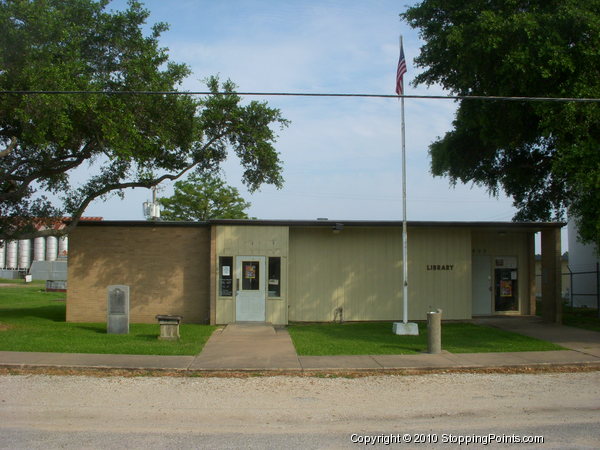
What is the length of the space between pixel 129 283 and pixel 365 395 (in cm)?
1144

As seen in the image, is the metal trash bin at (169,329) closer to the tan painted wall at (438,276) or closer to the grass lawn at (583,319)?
the tan painted wall at (438,276)

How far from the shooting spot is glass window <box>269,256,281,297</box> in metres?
17.8

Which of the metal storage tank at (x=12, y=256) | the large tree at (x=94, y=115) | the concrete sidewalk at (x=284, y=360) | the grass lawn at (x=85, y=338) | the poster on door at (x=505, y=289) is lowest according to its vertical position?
the concrete sidewalk at (x=284, y=360)

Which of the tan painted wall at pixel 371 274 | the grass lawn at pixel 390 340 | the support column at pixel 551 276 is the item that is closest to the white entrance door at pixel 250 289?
the tan painted wall at pixel 371 274

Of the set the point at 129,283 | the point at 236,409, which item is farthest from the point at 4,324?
the point at 236,409

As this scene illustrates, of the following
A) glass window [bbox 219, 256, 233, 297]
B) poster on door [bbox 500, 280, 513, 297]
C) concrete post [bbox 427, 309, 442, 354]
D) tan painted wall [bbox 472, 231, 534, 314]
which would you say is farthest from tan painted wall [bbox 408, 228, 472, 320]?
concrete post [bbox 427, 309, 442, 354]

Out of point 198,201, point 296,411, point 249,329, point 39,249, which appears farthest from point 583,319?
point 39,249

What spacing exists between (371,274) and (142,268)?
7595 millimetres

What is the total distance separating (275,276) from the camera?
703 inches

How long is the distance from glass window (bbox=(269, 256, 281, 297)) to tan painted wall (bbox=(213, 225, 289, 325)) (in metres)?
0.12

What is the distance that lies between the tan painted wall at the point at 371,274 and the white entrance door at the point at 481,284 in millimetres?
1602

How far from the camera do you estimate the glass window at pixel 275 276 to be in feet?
58.5

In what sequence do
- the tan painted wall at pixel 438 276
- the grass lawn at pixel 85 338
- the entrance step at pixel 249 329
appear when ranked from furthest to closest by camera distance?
the tan painted wall at pixel 438 276
the entrance step at pixel 249 329
the grass lawn at pixel 85 338

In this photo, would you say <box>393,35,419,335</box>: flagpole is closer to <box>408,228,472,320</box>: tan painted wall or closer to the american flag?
the american flag
